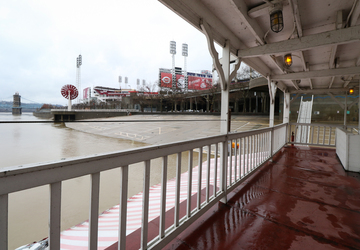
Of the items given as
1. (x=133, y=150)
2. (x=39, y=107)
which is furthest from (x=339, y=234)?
(x=39, y=107)

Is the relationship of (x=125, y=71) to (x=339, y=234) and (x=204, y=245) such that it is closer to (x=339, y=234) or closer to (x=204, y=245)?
(x=204, y=245)

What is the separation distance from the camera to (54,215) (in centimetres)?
74

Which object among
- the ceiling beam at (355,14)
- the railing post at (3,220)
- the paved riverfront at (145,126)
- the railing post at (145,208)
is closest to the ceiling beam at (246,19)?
the ceiling beam at (355,14)

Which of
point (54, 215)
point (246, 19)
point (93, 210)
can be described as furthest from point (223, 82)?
point (54, 215)

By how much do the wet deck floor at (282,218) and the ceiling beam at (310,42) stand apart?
189 cm

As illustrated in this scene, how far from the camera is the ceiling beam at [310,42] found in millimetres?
2043

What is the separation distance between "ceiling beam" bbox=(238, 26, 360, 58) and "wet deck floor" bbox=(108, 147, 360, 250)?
189 cm

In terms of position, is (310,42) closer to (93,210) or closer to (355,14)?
(355,14)

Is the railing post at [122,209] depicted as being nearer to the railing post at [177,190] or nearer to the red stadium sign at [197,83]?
the railing post at [177,190]

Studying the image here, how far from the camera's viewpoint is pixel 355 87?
223 inches

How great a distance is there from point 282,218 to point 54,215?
2.00m

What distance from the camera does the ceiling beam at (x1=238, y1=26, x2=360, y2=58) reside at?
204 centimetres

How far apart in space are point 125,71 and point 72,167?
2264mm

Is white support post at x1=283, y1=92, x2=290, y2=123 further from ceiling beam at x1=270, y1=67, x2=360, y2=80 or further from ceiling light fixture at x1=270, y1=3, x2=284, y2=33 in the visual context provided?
ceiling light fixture at x1=270, y1=3, x2=284, y2=33
